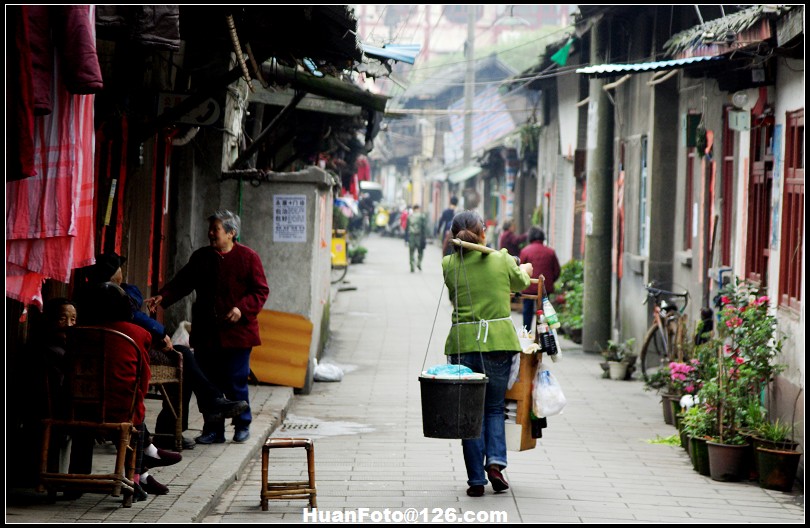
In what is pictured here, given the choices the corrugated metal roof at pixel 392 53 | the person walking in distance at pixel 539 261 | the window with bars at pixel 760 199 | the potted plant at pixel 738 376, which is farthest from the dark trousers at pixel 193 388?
the person walking in distance at pixel 539 261

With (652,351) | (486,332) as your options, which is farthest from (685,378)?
(652,351)

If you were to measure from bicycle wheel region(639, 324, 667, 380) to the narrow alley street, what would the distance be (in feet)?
1.24

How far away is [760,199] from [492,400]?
4598 mm

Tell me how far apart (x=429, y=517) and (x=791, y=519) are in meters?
2.37

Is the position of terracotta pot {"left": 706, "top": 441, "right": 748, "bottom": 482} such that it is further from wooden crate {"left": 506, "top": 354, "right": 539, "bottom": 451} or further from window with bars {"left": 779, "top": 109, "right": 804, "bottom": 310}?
wooden crate {"left": 506, "top": 354, "right": 539, "bottom": 451}

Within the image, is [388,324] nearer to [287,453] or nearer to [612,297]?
[612,297]

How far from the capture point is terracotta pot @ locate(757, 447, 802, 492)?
890cm

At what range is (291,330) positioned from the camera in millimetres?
13008

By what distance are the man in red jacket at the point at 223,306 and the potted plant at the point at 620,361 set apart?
696 cm

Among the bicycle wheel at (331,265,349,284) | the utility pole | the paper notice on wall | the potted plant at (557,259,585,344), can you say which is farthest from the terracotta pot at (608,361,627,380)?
A: the utility pole

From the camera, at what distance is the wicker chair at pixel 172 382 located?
8.93 m

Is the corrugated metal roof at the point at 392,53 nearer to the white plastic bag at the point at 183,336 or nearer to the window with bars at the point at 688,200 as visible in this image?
the white plastic bag at the point at 183,336

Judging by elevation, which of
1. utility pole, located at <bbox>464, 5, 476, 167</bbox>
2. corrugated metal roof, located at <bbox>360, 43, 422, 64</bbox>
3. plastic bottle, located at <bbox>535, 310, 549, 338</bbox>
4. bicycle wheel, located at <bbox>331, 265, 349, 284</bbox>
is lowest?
bicycle wheel, located at <bbox>331, 265, 349, 284</bbox>

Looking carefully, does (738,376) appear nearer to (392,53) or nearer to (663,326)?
(392,53)
